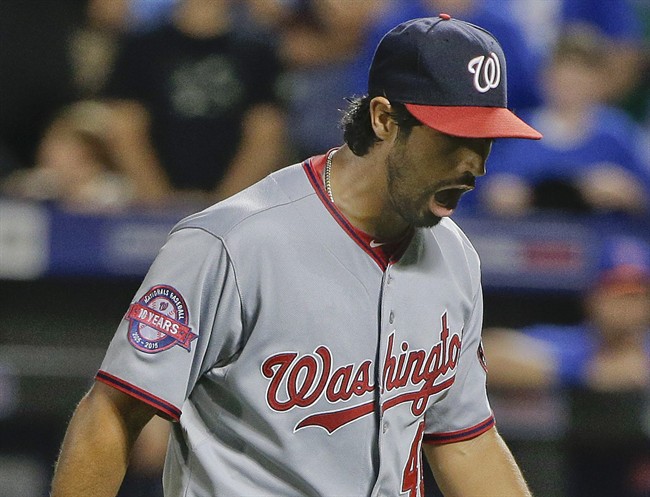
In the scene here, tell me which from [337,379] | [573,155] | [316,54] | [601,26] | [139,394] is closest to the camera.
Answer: [139,394]

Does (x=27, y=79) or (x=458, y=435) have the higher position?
(x=27, y=79)

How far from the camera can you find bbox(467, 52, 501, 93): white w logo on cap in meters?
2.24

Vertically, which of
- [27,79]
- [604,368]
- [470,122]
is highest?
[470,122]

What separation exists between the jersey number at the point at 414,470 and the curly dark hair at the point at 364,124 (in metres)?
0.57

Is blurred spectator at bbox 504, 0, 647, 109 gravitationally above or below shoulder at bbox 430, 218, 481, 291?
below

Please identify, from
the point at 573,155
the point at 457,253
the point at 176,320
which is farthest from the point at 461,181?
the point at 573,155

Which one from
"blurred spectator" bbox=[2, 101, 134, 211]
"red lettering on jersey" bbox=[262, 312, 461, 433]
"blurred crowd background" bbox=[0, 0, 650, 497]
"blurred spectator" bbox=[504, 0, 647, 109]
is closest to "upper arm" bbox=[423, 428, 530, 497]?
"red lettering on jersey" bbox=[262, 312, 461, 433]

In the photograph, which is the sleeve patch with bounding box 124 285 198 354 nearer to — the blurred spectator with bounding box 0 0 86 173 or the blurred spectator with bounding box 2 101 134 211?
the blurred spectator with bounding box 2 101 134 211

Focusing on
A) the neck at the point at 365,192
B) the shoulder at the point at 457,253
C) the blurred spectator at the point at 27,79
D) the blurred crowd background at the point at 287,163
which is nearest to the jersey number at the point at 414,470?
the shoulder at the point at 457,253

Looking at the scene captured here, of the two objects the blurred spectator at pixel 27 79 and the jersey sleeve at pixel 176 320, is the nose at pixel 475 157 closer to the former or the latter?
the jersey sleeve at pixel 176 320

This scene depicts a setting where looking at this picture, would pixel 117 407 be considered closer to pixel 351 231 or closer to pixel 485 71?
pixel 351 231

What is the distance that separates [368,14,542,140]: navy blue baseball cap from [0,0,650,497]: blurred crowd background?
248 cm

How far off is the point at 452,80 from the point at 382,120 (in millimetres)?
159

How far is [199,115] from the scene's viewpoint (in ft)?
17.3
